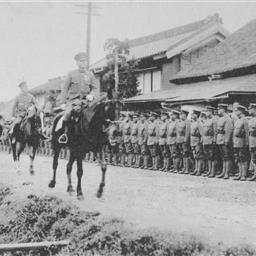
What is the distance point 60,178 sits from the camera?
42.9ft

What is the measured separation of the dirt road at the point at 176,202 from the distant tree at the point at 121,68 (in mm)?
10083

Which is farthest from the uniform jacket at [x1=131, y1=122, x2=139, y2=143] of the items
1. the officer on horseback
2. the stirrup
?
the stirrup

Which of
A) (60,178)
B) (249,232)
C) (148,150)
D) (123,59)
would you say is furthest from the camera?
(123,59)

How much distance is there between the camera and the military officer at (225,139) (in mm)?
13539

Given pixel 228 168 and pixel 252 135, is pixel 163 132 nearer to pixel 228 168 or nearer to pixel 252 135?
pixel 228 168

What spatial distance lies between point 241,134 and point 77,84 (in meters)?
5.16

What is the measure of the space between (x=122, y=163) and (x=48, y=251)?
1288 cm

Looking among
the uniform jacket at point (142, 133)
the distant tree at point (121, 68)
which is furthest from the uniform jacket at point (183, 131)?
the distant tree at point (121, 68)

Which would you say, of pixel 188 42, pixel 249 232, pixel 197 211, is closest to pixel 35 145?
pixel 197 211

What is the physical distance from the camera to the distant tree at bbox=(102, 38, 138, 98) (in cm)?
2256

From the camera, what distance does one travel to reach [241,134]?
512 inches

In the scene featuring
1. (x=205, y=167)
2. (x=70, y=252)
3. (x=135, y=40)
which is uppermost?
(x=135, y=40)

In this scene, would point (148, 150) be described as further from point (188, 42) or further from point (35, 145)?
point (188, 42)

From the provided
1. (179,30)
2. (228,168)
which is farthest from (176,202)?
(179,30)
